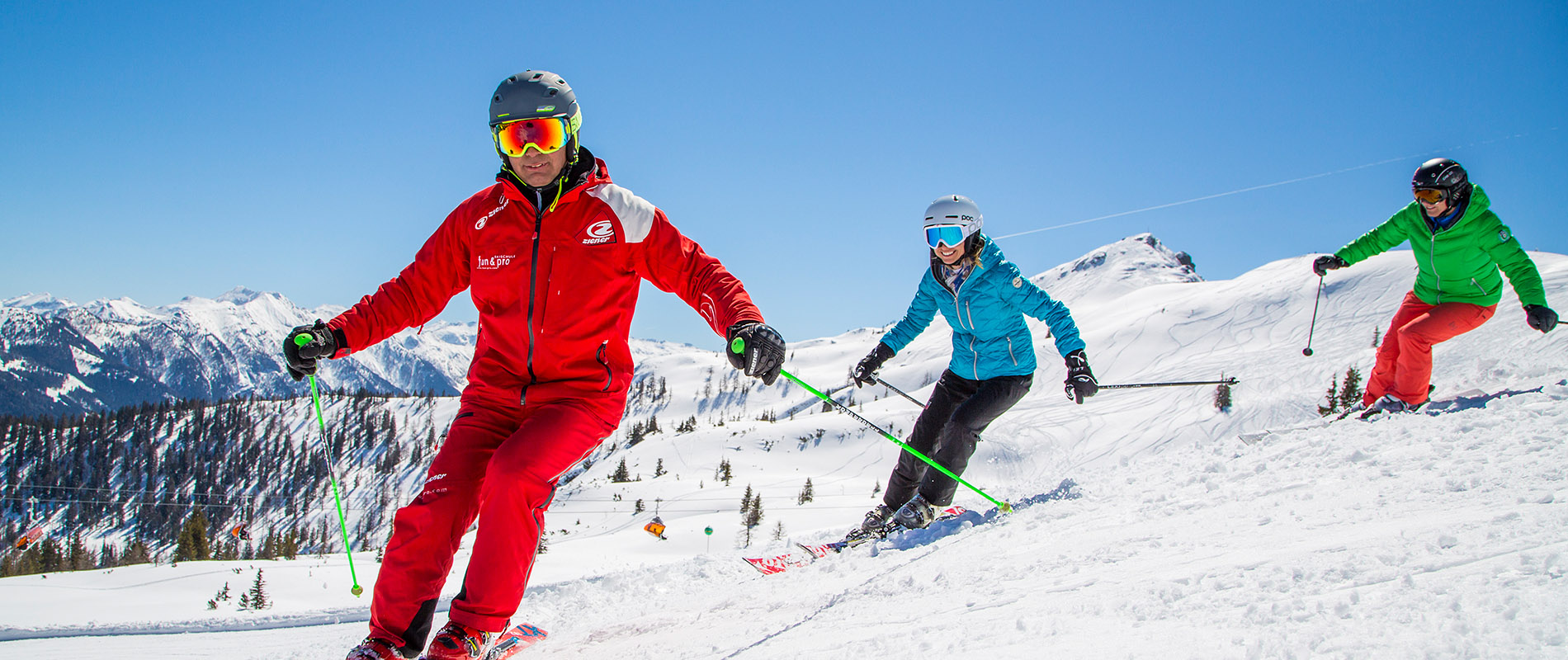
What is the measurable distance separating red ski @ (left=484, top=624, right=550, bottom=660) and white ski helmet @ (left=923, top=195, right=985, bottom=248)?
3.80 m

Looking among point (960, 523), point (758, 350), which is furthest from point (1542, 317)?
point (758, 350)

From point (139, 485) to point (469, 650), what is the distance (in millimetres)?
182437

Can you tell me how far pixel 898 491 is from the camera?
5.95 meters

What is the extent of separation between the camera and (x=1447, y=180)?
6.05m

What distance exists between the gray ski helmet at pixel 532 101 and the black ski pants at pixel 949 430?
3374mm

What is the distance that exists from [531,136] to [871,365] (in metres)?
3.73

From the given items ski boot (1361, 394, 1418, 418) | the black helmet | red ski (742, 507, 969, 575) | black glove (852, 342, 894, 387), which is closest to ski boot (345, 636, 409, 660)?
red ski (742, 507, 969, 575)

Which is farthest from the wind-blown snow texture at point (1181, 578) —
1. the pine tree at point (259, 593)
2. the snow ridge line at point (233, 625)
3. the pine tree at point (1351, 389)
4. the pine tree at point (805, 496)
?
the pine tree at point (805, 496)

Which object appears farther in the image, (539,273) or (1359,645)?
(539,273)

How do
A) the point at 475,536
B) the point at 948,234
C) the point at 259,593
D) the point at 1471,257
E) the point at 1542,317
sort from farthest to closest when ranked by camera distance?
1. the point at 259,593
2. the point at 1471,257
3. the point at 1542,317
4. the point at 948,234
5. the point at 475,536

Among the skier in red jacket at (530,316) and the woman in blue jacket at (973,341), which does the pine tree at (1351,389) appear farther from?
the skier in red jacket at (530,316)

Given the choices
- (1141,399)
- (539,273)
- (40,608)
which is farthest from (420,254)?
→ (1141,399)

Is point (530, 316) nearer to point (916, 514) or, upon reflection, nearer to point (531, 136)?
point (531, 136)

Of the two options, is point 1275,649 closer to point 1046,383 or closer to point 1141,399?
point 1141,399
